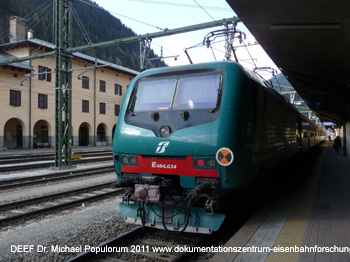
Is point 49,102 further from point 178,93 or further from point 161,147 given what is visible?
point 161,147

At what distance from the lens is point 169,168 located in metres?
4.82

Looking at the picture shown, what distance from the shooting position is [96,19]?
99.6 meters

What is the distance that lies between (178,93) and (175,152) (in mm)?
1094

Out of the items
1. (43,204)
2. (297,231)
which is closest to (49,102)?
(43,204)

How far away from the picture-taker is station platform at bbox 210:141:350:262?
12.8 ft

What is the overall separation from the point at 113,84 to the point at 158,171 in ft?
124

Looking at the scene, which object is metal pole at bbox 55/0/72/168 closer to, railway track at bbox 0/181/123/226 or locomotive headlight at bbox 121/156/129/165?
railway track at bbox 0/181/123/226

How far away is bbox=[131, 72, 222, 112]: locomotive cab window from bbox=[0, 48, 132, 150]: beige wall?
1057 inches

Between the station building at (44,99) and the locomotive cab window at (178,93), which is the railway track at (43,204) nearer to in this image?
the locomotive cab window at (178,93)

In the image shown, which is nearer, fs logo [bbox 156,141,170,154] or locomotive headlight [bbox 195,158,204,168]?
locomotive headlight [bbox 195,158,204,168]

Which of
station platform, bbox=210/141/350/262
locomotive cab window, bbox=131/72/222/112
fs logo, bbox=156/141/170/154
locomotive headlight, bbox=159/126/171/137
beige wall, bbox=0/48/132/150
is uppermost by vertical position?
beige wall, bbox=0/48/132/150

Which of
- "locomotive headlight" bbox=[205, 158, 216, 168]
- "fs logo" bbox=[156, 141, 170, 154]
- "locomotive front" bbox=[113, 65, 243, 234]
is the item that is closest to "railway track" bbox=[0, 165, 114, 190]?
"locomotive front" bbox=[113, 65, 243, 234]

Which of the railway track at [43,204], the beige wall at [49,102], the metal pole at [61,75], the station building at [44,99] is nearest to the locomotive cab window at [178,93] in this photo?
the railway track at [43,204]

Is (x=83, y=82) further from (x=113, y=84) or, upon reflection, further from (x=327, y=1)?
(x=327, y=1)
